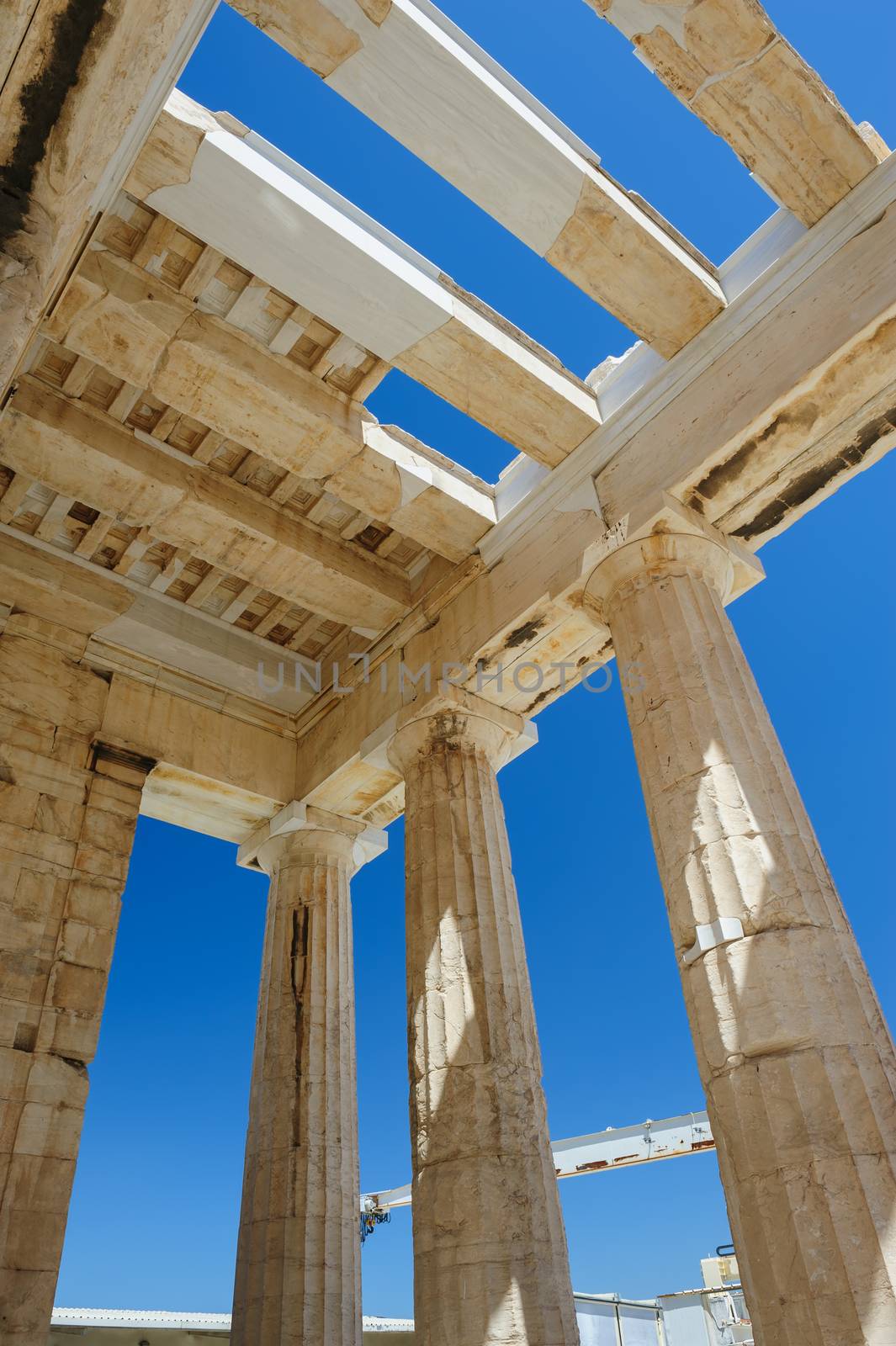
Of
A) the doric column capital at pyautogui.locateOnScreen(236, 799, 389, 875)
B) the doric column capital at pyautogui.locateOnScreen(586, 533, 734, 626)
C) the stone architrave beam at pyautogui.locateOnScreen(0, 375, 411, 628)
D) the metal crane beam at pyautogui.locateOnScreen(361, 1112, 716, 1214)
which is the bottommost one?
the metal crane beam at pyautogui.locateOnScreen(361, 1112, 716, 1214)

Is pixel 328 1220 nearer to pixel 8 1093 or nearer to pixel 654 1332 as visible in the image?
pixel 8 1093

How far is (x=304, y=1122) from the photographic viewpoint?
1291cm

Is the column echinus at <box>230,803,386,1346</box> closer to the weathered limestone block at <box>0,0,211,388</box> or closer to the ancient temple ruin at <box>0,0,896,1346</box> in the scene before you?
the ancient temple ruin at <box>0,0,896,1346</box>

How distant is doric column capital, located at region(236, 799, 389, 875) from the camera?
615 inches

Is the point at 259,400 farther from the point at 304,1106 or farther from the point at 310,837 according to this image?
the point at 304,1106

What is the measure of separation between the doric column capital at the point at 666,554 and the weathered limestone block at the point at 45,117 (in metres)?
7.64

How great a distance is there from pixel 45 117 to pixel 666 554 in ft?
26.4

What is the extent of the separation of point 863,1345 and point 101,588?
1324 cm

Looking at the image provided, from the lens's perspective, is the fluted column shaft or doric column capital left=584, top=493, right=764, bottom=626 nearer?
Answer: doric column capital left=584, top=493, right=764, bottom=626

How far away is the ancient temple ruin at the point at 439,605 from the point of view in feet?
26.9

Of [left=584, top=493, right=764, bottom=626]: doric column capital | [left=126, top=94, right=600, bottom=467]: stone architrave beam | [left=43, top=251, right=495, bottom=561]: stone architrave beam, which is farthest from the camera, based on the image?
[left=43, top=251, right=495, bottom=561]: stone architrave beam

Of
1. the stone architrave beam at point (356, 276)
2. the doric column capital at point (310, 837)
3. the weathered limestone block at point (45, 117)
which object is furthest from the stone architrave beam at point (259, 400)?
the weathered limestone block at point (45, 117)

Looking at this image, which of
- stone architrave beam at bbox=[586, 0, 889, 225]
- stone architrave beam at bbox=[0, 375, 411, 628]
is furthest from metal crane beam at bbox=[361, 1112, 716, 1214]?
stone architrave beam at bbox=[586, 0, 889, 225]

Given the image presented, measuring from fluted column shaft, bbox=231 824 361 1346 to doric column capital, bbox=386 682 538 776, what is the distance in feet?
10.3
